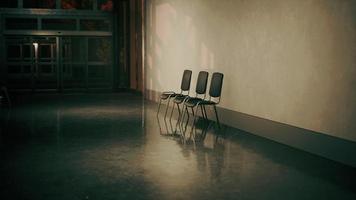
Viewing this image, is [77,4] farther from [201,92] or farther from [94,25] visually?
[201,92]

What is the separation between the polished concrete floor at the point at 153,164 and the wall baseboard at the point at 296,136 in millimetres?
124

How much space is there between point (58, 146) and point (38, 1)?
10.2 m

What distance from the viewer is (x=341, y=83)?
17.7 ft

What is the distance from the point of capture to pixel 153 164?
5.38 metres

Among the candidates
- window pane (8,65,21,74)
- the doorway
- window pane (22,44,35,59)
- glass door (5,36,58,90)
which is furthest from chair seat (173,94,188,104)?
window pane (8,65,21,74)

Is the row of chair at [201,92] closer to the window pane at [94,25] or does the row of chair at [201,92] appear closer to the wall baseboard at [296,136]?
the wall baseboard at [296,136]

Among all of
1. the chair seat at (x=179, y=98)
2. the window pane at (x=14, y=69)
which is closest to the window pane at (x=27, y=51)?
the window pane at (x=14, y=69)

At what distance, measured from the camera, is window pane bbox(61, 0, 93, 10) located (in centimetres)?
1555

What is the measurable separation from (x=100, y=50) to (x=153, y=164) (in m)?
11.3

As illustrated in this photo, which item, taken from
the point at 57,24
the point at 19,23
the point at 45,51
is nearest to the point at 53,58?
the point at 45,51

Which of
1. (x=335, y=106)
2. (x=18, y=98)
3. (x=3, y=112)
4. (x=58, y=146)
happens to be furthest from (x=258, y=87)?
(x=18, y=98)

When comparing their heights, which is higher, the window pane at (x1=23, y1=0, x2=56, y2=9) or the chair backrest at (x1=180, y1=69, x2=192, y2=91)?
the window pane at (x1=23, y1=0, x2=56, y2=9)

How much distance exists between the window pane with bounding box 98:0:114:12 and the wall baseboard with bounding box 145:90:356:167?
862 centimetres

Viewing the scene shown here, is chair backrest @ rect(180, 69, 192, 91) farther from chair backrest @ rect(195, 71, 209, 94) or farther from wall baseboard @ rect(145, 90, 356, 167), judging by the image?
wall baseboard @ rect(145, 90, 356, 167)
